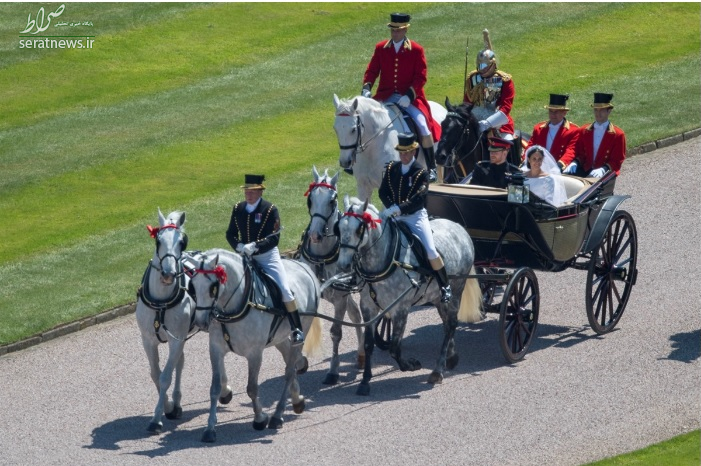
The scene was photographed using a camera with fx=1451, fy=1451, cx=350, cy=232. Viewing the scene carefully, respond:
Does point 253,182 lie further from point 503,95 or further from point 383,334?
point 503,95

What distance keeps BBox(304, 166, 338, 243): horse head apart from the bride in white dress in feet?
9.81

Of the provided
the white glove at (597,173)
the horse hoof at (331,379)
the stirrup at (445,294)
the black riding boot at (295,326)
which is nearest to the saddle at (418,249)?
the stirrup at (445,294)

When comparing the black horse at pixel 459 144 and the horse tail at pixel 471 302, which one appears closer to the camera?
the horse tail at pixel 471 302

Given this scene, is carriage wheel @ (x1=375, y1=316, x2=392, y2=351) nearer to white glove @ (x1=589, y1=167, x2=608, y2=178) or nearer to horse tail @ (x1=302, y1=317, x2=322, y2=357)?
horse tail @ (x1=302, y1=317, x2=322, y2=357)

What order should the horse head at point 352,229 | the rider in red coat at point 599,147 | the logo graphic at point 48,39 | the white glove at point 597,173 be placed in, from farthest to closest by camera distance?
the logo graphic at point 48,39 < the rider in red coat at point 599,147 < the white glove at point 597,173 < the horse head at point 352,229

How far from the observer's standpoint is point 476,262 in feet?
61.0

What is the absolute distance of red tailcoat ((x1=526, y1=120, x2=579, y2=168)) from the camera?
66.0 feet

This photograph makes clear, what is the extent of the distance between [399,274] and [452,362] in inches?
64.8

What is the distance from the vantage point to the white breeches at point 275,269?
16.1 meters

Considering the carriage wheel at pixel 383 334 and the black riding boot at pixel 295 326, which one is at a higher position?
the black riding boot at pixel 295 326

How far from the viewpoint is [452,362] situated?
18.2 meters

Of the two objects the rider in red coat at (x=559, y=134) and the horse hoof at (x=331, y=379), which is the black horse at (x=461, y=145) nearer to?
the rider in red coat at (x=559, y=134)

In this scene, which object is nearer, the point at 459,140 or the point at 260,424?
the point at 260,424

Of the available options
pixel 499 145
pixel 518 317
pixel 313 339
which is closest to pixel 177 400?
pixel 313 339
